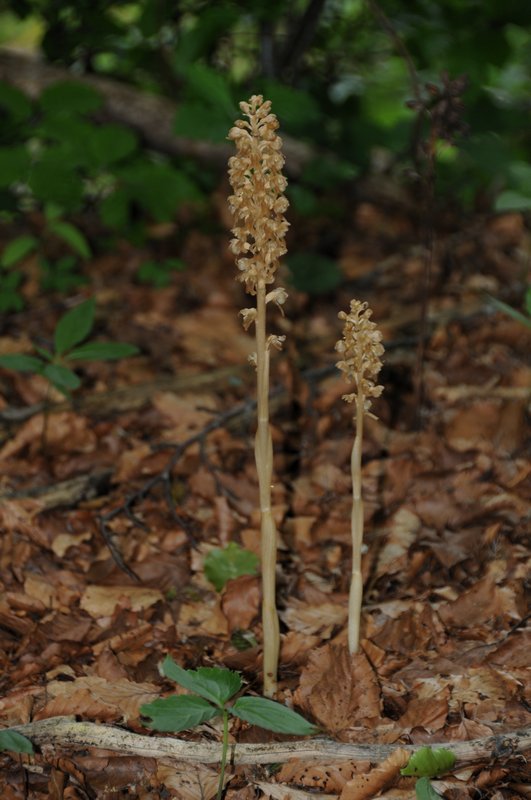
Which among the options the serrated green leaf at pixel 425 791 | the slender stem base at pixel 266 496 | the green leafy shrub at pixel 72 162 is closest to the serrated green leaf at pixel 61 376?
the slender stem base at pixel 266 496

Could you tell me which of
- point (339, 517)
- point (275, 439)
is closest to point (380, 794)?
point (339, 517)

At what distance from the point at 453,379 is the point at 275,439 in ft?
3.32

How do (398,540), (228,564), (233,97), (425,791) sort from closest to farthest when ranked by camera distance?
(425,791)
(228,564)
(398,540)
(233,97)

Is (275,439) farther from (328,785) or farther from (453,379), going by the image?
(328,785)

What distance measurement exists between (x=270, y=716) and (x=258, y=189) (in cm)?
130

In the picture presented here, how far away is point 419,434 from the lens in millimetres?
3518

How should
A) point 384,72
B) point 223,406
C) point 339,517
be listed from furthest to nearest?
point 384,72, point 223,406, point 339,517

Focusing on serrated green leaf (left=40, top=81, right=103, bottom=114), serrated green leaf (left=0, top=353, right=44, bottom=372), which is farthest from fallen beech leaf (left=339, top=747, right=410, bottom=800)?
serrated green leaf (left=40, top=81, right=103, bottom=114)

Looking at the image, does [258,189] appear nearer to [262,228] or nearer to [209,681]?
[262,228]

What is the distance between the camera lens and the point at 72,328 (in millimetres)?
3123

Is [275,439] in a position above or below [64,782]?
below

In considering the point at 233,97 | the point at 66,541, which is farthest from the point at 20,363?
the point at 233,97

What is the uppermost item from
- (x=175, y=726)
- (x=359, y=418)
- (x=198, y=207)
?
(x=359, y=418)

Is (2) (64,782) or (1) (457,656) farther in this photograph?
(1) (457,656)
